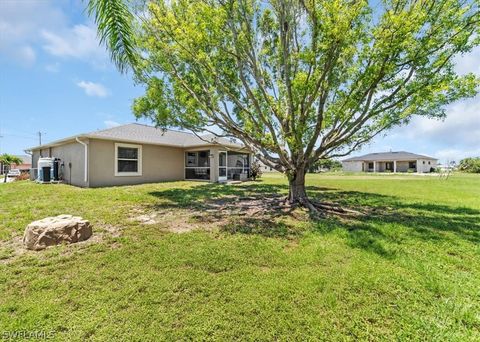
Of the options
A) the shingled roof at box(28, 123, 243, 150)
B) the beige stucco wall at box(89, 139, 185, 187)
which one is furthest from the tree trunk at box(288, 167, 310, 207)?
the beige stucco wall at box(89, 139, 185, 187)

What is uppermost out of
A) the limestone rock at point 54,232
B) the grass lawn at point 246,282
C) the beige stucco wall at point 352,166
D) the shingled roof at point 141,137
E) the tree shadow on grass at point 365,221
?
the shingled roof at point 141,137

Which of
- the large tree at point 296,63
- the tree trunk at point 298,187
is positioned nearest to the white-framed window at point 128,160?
the large tree at point 296,63

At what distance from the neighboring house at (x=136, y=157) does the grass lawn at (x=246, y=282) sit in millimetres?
6318

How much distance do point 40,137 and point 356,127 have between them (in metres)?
56.5

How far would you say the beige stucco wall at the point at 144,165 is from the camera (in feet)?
41.8

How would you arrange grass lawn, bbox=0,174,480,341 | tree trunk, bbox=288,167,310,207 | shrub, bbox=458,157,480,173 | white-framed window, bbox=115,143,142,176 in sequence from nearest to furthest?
1. grass lawn, bbox=0,174,480,341
2. tree trunk, bbox=288,167,310,207
3. white-framed window, bbox=115,143,142,176
4. shrub, bbox=458,157,480,173

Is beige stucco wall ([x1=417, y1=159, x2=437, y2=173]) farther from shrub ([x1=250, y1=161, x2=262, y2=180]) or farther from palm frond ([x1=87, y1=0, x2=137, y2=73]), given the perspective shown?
palm frond ([x1=87, y1=0, x2=137, y2=73])

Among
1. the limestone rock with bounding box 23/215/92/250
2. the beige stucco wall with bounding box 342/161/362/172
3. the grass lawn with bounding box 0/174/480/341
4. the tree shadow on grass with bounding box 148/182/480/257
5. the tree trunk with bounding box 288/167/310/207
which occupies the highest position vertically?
the beige stucco wall with bounding box 342/161/362/172

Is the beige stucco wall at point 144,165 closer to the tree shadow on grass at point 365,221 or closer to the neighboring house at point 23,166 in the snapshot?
the tree shadow on grass at point 365,221

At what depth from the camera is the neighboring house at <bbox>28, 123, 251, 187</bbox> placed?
12.7 m

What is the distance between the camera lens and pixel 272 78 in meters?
9.17

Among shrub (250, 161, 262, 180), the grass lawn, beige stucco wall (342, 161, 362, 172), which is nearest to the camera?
the grass lawn

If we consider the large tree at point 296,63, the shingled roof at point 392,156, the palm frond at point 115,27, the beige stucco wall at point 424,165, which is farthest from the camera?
the shingled roof at point 392,156

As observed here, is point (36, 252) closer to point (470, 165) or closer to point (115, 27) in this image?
point (115, 27)
